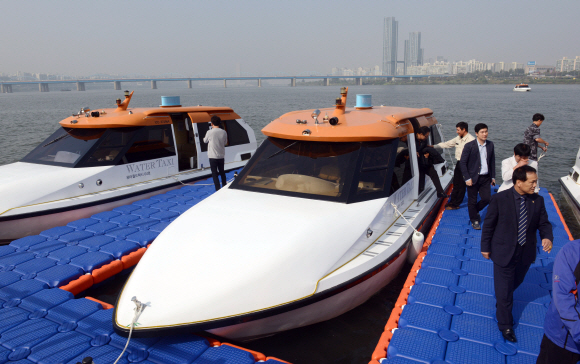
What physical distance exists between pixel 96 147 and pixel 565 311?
783cm

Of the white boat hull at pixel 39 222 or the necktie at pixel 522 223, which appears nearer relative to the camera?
the necktie at pixel 522 223

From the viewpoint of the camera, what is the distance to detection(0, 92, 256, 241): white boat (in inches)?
255

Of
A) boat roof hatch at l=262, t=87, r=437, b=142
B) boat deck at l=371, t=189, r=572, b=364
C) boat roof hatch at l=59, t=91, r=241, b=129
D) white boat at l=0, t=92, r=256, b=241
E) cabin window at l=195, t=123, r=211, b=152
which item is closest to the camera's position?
boat deck at l=371, t=189, r=572, b=364

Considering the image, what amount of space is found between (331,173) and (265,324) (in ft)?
7.00

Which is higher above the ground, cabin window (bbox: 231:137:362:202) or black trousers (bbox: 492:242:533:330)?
cabin window (bbox: 231:137:362:202)

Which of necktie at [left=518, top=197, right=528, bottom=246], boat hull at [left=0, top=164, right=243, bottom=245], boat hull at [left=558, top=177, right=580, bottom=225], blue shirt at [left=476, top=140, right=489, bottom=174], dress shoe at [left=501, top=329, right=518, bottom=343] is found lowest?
boat hull at [left=558, top=177, right=580, bottom=225]

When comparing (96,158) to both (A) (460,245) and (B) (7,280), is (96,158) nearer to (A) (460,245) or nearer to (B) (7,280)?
(B) (7,280)

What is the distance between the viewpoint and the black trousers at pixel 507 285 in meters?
3.34

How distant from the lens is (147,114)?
27.0 ft

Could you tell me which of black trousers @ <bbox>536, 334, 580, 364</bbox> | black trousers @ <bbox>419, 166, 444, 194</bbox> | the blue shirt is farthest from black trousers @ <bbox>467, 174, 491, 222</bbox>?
black trousers @ <bbox>536, 334, 580, 364</bbox>

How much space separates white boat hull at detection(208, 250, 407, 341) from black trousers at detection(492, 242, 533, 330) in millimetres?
1281

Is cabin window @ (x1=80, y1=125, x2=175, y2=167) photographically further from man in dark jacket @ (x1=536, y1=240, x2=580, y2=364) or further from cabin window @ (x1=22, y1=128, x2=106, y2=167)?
man in dark jacket @ (x1=536, y1=240, x2=580, y2=364)

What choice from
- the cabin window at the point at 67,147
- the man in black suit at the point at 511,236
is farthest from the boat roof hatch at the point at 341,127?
the cabin window at the point at 67,147

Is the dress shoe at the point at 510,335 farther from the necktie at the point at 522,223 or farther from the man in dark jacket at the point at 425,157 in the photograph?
the man in dark jacket at the point at 425,157
